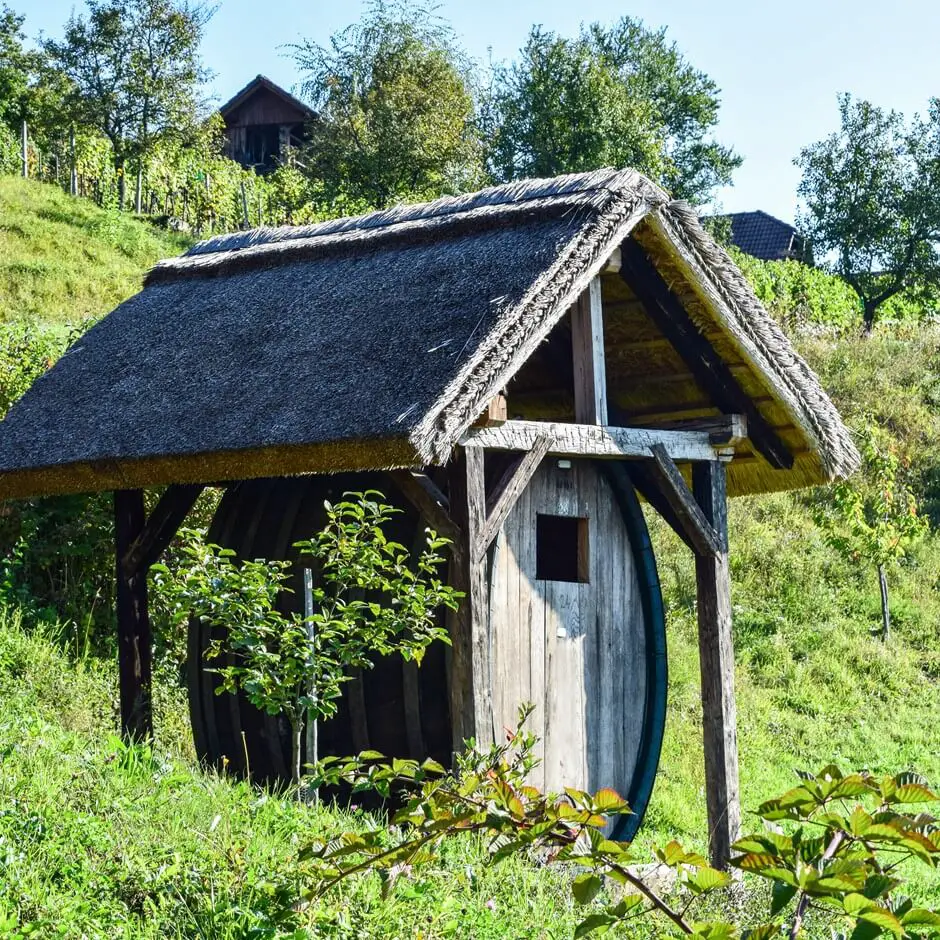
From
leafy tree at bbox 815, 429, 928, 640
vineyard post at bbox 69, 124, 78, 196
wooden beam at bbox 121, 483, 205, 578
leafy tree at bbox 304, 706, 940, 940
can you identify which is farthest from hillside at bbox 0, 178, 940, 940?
vineyard post at bbox 69, 124, 78, 196

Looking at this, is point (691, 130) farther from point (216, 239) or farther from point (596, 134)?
point (216, 239)

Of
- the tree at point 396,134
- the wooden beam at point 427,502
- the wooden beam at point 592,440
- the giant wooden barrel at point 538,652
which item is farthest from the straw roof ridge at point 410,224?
the tree at point 396,134

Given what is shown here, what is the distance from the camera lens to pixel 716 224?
3300 centimetres

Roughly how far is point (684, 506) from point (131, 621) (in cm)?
319

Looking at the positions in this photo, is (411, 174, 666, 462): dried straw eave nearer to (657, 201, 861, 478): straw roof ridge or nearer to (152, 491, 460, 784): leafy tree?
(657, 201, 861, 478): straw roof ridge

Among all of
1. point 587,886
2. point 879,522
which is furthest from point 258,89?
point 587,886

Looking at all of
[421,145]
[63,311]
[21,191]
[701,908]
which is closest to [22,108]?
[21,191]

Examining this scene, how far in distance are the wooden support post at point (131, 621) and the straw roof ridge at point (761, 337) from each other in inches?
133

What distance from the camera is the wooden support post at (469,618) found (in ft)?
19.3

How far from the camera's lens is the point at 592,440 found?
6.85 meters

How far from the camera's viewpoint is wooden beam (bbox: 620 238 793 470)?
7.35 meters

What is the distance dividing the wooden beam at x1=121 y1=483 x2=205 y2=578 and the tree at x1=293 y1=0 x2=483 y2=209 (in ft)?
59.9

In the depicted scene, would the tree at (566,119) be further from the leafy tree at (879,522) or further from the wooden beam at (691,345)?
the wooden beam at (691,345)

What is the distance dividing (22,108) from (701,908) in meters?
28.8
